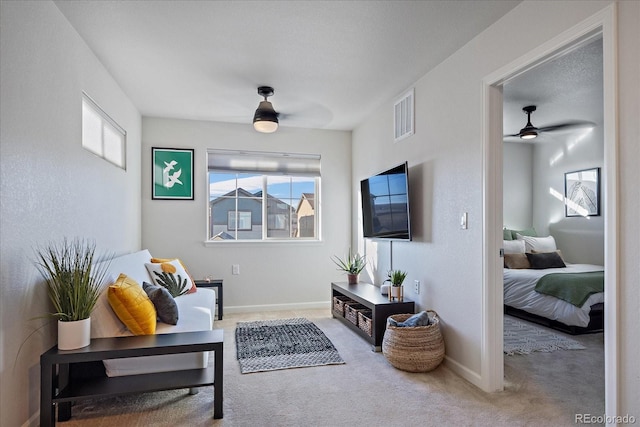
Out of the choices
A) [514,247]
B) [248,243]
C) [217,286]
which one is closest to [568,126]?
[514,247]

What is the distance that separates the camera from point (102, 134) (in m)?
3.14

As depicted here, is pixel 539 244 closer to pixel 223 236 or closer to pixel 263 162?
pixel 263 162

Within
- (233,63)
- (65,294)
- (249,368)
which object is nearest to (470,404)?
(249,368)

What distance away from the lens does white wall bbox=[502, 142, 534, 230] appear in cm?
616

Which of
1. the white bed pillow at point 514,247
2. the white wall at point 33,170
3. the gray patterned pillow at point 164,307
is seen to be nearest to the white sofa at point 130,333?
the gray patterned pillow at point 164,307

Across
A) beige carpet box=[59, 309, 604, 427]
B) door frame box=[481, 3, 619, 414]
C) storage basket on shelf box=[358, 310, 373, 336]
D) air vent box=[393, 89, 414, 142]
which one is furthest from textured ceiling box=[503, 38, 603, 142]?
storage basket on shelf box=[358, 310, 373, 336]

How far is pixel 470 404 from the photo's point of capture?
2283mm

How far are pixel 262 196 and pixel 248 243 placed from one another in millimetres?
640

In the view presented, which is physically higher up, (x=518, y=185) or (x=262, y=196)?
(x=518, y=185)

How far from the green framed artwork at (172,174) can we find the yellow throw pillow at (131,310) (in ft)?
7.91

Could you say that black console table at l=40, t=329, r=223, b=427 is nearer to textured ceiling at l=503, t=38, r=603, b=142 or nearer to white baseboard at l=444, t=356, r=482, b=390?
white baseboard at l=444, t=356, r=482, b=390

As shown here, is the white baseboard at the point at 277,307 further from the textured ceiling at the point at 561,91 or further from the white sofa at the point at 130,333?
the textured ceiling at the point at 561,91

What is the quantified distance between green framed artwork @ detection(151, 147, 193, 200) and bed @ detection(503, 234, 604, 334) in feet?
13.1

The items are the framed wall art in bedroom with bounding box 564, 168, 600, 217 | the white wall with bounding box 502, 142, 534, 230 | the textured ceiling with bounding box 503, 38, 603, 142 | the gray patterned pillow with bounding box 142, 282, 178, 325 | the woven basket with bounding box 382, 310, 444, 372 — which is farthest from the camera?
the white wall with bounding box 502, 142, 534, 230
